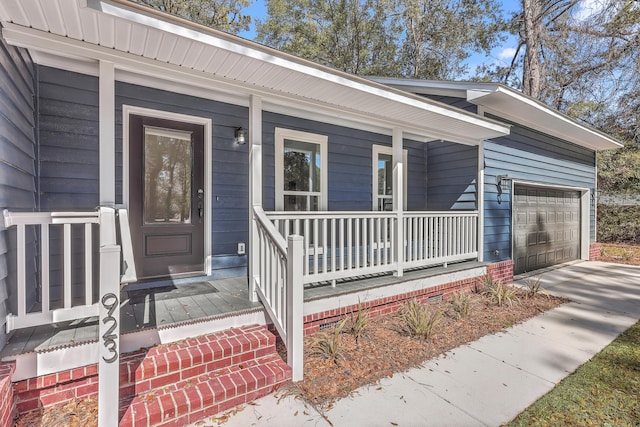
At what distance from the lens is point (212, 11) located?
11625mm

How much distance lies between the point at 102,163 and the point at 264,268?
1643 millimetres

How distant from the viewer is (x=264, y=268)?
10.4 feet

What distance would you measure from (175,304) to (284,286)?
48.7 inches

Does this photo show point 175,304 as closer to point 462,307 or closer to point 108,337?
point 108,337

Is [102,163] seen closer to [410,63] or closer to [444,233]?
[444,233]

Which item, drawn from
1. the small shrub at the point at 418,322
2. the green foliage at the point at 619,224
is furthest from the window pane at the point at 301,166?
the green foliage at the point at 619,224

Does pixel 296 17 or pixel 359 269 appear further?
pixel 296 17

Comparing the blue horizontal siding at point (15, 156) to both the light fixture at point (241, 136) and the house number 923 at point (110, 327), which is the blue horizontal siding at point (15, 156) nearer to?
the house number 923 at point (110, 327)

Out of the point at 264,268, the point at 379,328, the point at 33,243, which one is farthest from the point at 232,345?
the point at 33,243

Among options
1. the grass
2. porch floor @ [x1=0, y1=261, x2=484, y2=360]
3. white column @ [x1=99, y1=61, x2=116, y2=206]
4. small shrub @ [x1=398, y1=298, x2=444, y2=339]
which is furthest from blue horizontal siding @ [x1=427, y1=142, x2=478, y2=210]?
white column @ [x1=99, y1=61, x2=116, y2=206]

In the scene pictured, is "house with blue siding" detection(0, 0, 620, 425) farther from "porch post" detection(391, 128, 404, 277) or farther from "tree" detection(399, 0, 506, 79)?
"tree" detection(399, 0, 506, 79)

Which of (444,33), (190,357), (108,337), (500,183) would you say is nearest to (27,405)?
(108,337)

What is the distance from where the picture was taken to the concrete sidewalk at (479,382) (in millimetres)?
2256

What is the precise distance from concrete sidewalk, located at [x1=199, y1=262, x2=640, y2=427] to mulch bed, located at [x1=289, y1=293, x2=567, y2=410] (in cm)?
9
